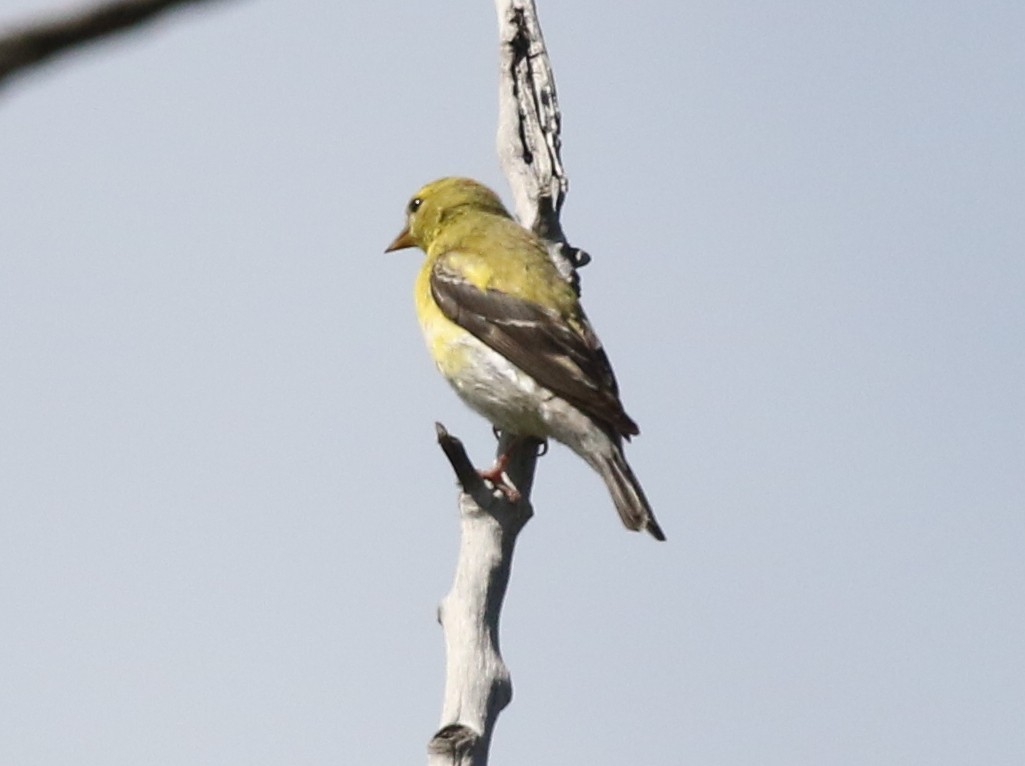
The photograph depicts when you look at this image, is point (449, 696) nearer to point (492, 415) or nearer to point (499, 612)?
point (499, 612)

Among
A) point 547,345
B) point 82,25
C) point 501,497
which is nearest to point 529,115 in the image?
point 547,345

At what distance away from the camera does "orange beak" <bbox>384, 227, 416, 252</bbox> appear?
8.37m

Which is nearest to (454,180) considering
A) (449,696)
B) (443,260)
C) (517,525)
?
(443,260)

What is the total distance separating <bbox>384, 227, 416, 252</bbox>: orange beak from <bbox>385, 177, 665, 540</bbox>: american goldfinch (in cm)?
59

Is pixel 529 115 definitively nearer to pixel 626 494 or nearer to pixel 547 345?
pixel 547 345

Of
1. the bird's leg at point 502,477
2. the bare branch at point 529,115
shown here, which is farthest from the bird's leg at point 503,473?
the bare branch at point 529,115

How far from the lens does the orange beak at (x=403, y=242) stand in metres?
8.37

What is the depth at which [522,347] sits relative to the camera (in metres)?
6.72

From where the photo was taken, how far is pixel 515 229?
7328 millimetres

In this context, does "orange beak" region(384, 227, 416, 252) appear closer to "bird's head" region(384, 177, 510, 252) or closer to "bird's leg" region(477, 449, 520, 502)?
"bird's head" region(384, 177, 510, 252)

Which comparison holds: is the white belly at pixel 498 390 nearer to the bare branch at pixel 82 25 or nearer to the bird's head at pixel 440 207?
the bird's head at pixel 440 207

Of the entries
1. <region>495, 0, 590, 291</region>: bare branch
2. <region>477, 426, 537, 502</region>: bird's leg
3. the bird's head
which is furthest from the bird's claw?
the bird's head

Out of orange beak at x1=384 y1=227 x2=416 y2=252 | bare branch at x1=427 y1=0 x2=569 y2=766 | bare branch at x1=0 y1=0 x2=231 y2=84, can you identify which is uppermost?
orange beak at x1=384 y1=227 x2=416 y2=252

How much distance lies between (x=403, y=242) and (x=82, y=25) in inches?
308
